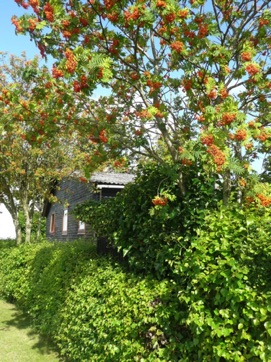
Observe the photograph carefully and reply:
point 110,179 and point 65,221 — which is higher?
point 110,179

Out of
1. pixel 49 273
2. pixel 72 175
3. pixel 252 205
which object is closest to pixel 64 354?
pixel 49 273

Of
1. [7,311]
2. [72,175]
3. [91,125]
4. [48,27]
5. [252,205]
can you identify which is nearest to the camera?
[252,205]

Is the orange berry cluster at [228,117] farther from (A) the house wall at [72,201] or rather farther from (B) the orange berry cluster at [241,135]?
(A) the house wall at [72,201]

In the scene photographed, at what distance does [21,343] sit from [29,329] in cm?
117

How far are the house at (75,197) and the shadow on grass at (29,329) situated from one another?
3468 mm

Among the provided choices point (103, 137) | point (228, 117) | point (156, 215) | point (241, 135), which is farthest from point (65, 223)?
point (241, 135)

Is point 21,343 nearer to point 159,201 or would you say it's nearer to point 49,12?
point 159,201

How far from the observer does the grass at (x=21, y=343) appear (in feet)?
21.6

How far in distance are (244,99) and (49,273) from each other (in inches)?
213

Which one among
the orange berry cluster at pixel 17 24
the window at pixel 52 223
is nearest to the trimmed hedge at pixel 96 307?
the orange berry cluster at pixel 17 24

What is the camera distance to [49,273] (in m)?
8.02

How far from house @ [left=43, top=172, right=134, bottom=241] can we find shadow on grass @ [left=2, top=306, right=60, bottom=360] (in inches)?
137

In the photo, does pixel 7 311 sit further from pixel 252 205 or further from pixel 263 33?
pixel 263 33

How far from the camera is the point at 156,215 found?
196 inches
